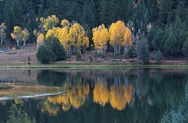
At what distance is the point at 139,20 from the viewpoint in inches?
4823

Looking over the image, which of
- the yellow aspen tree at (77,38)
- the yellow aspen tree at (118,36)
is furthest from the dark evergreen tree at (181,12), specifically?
the yellow aspen tree at (77,38)

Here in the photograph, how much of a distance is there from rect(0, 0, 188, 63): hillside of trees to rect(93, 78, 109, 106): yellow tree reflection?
38952 millimetres

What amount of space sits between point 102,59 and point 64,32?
18650 millimetres

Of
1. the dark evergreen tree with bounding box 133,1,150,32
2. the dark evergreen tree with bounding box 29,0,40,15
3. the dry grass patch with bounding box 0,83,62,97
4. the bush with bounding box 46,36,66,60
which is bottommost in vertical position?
the dry grass patch with bounding box 0,83,62,97

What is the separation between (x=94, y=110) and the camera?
38719 mm

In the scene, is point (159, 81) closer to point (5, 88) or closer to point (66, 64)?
point (5, 88)

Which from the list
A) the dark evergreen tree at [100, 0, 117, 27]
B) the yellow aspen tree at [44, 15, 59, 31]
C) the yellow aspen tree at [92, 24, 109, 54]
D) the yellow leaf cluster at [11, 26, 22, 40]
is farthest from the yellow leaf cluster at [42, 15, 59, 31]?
the yellow aspen tree at [92, 24, 109, 54]

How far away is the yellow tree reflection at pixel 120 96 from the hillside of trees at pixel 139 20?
134 ft

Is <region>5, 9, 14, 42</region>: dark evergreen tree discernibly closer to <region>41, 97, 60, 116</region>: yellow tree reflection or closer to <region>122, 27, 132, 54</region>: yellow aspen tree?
<region>122, 27, 132, 54</region>: yellow aspen tree

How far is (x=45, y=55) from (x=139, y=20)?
39.7 metres

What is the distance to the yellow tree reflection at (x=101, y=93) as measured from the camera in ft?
149

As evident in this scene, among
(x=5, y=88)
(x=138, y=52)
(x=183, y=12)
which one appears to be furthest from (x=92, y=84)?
(x=183, y=12)

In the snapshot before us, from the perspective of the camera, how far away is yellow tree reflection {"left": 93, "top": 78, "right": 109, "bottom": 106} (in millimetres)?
45375

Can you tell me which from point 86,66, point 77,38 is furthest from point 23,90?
point 77,38
